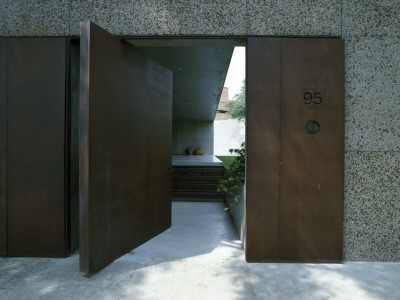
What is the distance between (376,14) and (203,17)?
1.98 metres

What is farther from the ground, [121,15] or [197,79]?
[197,79]

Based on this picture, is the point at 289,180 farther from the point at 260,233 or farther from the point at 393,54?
the point at 393,54

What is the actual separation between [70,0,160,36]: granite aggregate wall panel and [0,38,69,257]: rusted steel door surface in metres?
0.42

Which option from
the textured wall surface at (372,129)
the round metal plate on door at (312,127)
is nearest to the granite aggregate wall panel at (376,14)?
the textured wall surface at (372,129)

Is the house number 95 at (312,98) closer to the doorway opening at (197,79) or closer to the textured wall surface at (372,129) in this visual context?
the textured wall surface at (372,129)

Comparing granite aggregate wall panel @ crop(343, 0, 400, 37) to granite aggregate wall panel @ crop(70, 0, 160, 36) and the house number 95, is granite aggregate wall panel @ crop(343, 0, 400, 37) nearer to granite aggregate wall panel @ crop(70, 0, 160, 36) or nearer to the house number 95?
the house number 95

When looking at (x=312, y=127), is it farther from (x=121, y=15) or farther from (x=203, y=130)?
(x=203, y=130)

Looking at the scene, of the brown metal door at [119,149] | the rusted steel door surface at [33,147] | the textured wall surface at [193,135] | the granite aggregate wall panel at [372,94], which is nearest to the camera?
the brown metal door at [119,149]

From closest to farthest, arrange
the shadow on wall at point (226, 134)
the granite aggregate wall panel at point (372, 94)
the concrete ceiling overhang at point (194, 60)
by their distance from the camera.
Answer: the granite aggregate wall panel at point (372, 94) → the concrete ceiling overhang at point (194, 60) → the shadow on wall at point (226, 134)

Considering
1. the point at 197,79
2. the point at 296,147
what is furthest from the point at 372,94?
the point at 197,79

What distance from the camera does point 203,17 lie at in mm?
3254

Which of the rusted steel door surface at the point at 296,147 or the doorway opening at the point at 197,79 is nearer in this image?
the rusted steel door surface at the point at 296,147

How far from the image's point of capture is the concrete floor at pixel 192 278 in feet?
8.23

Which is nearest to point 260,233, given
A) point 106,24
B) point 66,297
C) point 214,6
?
point 66,297
